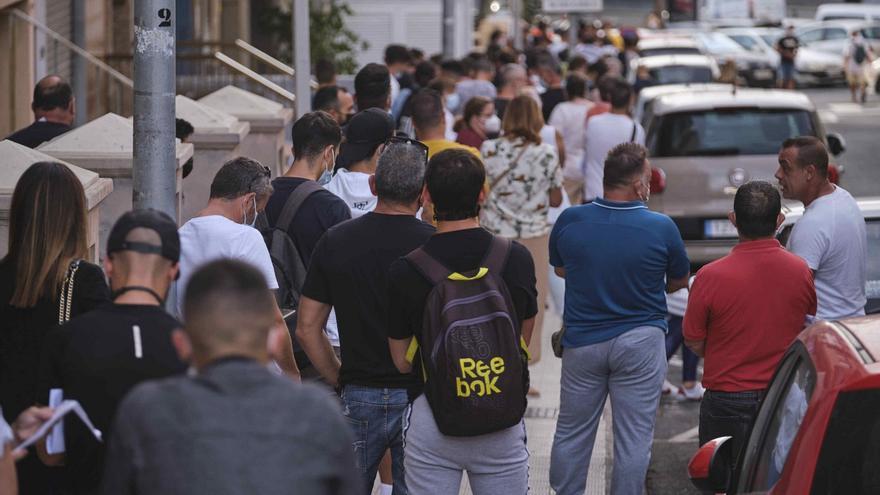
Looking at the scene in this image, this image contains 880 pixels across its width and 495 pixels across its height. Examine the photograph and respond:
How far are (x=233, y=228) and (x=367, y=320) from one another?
0.66 meters

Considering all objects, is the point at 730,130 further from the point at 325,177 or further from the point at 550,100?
the point at 325,177

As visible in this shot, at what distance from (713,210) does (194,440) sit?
382 inches

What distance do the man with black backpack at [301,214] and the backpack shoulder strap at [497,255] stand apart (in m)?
1.40

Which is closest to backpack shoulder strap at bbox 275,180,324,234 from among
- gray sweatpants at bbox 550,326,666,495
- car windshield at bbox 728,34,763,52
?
gray sweatpants at bbox 550,326,666,495

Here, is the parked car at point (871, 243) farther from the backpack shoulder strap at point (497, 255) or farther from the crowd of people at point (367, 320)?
the backpack shoulder strap at point (497, 255)

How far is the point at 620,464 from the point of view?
6.68 metres

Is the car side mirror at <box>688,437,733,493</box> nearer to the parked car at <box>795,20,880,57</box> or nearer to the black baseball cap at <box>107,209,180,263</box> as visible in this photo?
the black baseball cap at <box>107,209,180,263</box>

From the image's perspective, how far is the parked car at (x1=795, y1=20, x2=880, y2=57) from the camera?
44.0m

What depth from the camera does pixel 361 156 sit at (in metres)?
7.33

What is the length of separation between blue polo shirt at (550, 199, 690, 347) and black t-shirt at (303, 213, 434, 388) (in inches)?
41.4

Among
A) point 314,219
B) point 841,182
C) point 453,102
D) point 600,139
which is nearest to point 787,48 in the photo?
point 841,182

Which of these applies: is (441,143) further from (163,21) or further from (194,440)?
(194,440)

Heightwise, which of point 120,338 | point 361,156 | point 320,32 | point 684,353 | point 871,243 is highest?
point 320,32

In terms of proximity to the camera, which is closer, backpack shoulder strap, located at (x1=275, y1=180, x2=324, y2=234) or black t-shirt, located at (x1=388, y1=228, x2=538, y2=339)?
black t-shirt, located at (x1=388, y1=228, x2=538, y2=339)
